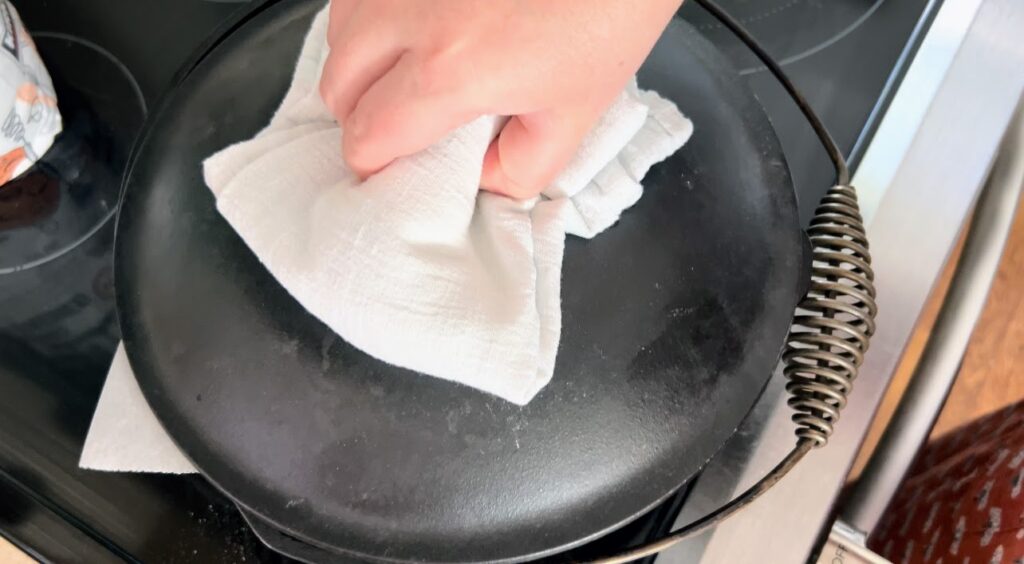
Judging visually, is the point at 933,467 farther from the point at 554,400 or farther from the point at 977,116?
the point at 554,400

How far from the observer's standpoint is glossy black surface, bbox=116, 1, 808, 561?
42 cm

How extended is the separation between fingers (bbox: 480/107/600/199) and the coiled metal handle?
202 mm

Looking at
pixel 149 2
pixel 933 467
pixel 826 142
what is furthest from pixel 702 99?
pixel 149 2

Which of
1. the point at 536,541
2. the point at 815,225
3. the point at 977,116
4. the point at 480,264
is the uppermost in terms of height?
the point at 977,116

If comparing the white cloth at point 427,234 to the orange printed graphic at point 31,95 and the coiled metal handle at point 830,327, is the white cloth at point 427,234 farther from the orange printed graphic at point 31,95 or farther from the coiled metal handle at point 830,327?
the orange printed graphic at point 31,95

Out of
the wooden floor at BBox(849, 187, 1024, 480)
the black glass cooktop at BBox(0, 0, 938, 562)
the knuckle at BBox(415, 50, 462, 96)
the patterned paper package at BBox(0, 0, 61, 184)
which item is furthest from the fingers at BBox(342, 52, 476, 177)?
the wooden floor at BBox(849, 187, 1024, 480)

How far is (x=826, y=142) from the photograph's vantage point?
0.56 m

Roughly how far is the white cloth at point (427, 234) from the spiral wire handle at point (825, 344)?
0.14 metres

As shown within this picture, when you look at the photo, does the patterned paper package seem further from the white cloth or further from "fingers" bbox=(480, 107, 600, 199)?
"fingers" bbox=(480, 107, 600, 199)

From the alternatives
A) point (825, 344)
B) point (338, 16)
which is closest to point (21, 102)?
point (338, 16)

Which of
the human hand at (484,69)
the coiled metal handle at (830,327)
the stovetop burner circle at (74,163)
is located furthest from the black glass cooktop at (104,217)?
the human hand at (484,69)

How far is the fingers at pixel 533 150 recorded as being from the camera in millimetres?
396

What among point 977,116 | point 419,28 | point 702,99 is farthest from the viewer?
point 977,116

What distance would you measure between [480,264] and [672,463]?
16cm
